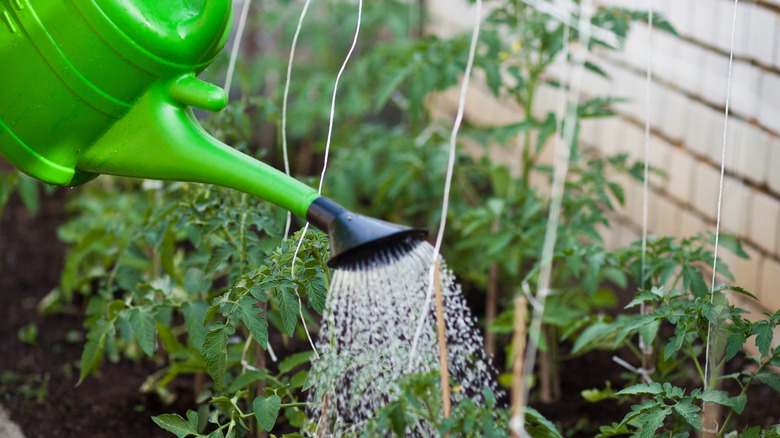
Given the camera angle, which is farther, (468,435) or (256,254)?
(256,254)

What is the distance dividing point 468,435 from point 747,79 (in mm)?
1446

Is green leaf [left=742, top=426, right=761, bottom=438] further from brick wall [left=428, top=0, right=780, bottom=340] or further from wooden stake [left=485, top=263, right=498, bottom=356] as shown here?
wooden stake [left=485, top=263, right=498, bottom=356]

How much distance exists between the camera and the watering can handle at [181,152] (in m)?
1.27

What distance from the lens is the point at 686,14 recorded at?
2.44m

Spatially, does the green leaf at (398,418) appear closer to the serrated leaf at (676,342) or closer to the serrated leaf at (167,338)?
the serrated leaf at (676,342)

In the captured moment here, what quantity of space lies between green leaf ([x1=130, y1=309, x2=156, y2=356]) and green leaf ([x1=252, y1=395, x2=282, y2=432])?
34cm

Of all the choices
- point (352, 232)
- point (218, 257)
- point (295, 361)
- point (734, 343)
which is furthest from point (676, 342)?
point (218, 257)

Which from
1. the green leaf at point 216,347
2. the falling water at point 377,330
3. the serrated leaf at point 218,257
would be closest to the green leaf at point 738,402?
the falling water at point 377,330

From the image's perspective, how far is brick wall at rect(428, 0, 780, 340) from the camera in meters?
2.11

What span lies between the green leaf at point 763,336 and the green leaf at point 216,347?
0.85 m

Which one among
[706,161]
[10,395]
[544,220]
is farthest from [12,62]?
[706,161]

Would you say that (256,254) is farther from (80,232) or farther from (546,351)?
(80,232)

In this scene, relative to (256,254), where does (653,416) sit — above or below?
below

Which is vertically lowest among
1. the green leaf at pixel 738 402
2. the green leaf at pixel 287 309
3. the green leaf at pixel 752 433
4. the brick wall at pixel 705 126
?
the green leaf at pixel 752 433
